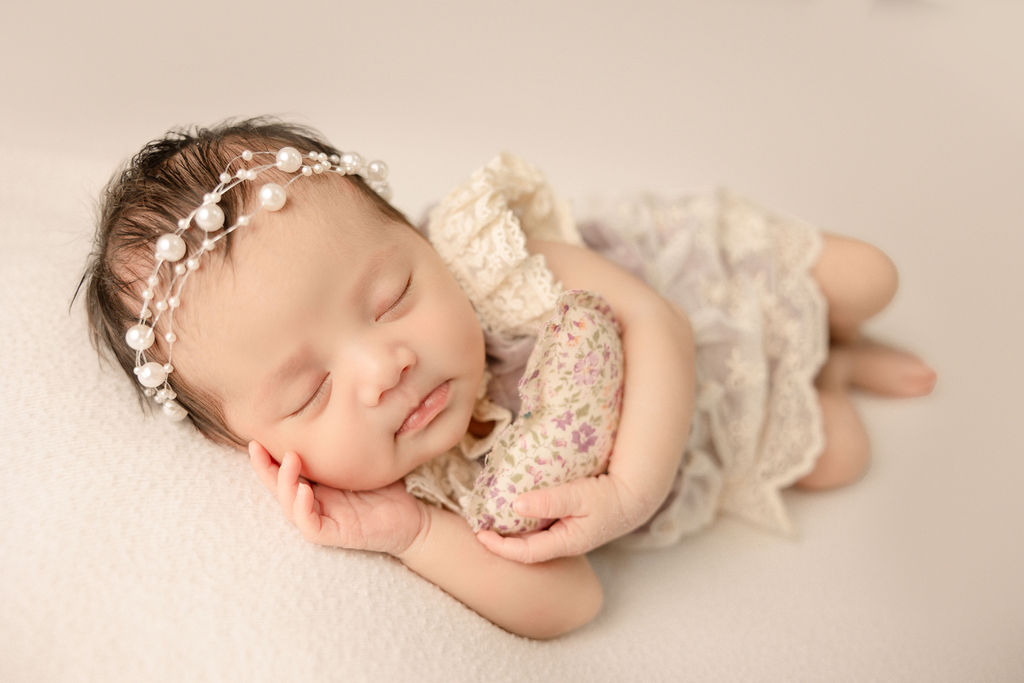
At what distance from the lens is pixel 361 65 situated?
1974 mm

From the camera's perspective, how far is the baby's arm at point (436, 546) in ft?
3.23

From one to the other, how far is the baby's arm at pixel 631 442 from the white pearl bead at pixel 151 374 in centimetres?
46

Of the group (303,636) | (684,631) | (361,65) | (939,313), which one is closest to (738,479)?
(684,631)

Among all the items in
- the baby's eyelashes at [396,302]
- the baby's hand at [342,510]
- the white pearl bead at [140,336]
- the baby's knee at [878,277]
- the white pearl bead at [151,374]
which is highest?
the baby's eyelashes at [396,302]

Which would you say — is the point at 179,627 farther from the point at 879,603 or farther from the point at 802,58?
the point at 802,58

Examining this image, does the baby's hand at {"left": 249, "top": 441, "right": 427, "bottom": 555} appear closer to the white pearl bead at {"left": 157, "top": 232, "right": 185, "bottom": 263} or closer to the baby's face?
the baby's face

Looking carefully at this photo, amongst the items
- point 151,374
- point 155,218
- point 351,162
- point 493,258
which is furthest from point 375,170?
point 151,374

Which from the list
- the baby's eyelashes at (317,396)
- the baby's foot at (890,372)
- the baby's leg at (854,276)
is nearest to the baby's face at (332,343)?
the baby's eyelashes at (317,396)

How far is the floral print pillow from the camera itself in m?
1.07

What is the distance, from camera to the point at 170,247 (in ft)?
3.03

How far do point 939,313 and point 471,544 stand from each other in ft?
3.85

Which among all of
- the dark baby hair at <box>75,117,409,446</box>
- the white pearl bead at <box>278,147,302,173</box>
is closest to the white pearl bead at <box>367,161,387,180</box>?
the dark baby hair at <box>75,117,409,446</box>

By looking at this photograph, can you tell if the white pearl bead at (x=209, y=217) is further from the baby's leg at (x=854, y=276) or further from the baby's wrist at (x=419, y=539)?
the baby's leg at (x=854, y=276)

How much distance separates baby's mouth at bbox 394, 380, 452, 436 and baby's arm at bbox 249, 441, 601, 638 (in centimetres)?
12
